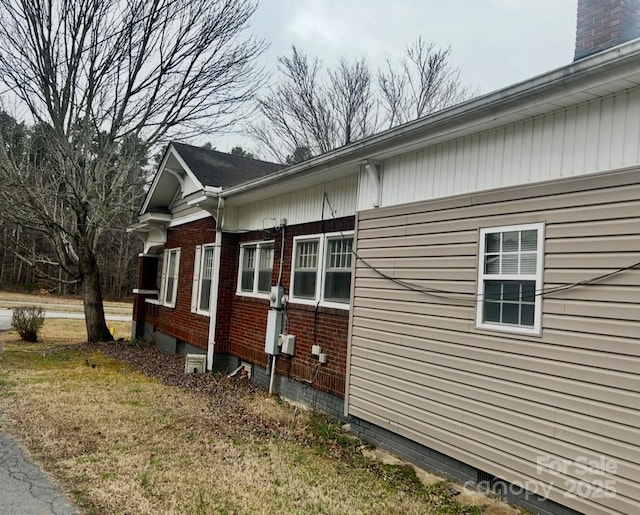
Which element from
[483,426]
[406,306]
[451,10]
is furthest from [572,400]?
[451,10]

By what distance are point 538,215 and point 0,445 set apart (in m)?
6.01

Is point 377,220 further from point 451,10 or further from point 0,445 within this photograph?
point 451,10

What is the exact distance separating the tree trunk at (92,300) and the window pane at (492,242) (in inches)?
518

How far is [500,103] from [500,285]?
5.24 ft

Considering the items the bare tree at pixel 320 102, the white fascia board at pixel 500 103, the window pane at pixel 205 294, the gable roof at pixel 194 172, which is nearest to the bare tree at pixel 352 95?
the bare tree at pixel 320 102

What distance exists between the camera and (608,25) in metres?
4.90

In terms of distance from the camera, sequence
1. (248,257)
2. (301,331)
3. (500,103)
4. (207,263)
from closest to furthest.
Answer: (500,103) < (301,331) < (248,257) < (207,263)

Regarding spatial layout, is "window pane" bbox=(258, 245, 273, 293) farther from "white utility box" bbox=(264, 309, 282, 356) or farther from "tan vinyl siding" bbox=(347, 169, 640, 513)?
"tan vinyl siding" bbox=(347, 169, 640, 513)

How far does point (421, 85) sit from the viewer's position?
24.9 m

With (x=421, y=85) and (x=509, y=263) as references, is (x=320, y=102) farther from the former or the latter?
(x=509, y=263)

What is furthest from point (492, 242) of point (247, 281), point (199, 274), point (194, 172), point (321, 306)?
point (199, 274)

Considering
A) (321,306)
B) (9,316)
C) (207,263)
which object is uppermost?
(207,263)

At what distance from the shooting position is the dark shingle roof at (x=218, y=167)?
1131 cm

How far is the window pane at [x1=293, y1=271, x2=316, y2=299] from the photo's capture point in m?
7.83
